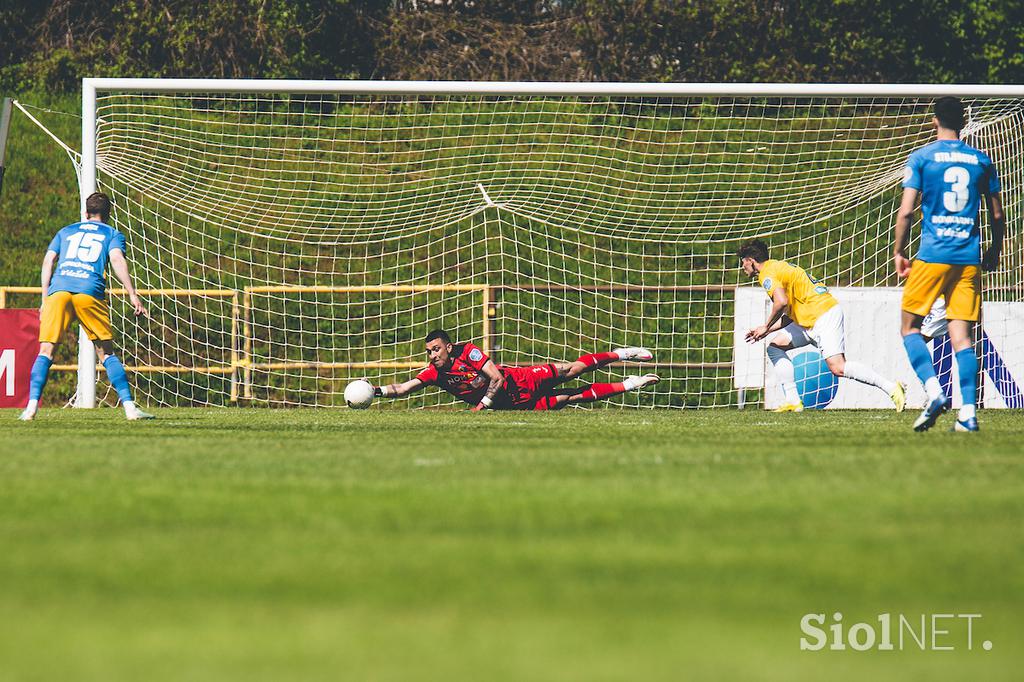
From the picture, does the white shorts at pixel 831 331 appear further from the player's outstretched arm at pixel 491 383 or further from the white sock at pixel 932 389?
the white sock at pixel 932 389

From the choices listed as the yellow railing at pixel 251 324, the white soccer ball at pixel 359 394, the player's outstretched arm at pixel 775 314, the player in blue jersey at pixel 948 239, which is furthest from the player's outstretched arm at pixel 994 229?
the yellow railing at pixel 251 324

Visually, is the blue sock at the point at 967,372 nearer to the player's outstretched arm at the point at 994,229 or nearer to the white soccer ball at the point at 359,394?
the player's outstretched arm at the point at 994,229

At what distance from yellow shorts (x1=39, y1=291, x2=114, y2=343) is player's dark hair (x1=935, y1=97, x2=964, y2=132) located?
5.88m

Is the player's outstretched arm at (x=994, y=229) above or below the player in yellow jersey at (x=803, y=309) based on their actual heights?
above

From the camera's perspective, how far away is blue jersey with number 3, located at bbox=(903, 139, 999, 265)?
7977 millimetres

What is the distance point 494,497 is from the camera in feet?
14.9

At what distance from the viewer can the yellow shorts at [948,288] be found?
7.99 metres

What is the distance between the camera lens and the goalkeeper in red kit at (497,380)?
41.4 feet

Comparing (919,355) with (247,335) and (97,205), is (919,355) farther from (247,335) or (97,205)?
(247,335)

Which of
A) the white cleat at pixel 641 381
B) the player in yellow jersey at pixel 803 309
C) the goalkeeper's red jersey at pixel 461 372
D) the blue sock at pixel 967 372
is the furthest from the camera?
the white cleat at pixel 641 381

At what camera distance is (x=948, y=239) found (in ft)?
26.2

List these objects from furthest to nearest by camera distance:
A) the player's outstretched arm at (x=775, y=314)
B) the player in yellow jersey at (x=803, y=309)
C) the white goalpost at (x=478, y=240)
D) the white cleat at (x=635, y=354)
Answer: the white goalpost at (x=478, y=240) < the white cleat at (x=635, y=354) < the player in yellow jersey at (x=803, y=309) < the player's outstretched arm at (x=775, y=314)

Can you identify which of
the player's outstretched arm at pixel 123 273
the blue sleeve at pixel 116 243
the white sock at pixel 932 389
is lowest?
the white sock at pixel 932 389

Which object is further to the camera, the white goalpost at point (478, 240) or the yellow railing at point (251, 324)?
the white goalpost at point (478, 240)
